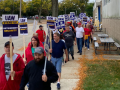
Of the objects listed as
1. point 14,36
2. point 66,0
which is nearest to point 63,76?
point 14,36

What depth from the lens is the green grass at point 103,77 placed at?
6.39m

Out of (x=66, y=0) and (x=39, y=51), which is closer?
(x=39, y=51)

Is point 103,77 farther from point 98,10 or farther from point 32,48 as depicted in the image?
point 98,10

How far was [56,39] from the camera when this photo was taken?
631cm

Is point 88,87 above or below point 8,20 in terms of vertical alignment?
below

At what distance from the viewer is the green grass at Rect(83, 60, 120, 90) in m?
6.39

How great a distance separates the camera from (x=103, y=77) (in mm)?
7312

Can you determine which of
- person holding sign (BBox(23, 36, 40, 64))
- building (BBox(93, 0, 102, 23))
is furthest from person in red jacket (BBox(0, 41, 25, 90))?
building (BBox(93, 0, 102, 23))

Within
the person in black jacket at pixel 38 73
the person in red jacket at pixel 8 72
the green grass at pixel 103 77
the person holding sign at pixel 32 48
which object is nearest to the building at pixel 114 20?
the green grass at pixel 103 77

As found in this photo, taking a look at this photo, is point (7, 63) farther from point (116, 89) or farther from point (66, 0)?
point (66, 0)

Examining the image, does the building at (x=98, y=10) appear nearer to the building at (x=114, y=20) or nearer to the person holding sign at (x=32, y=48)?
the building at (x=114, y=20)

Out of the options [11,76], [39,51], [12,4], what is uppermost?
[12,4]

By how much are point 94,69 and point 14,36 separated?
4.77 metres

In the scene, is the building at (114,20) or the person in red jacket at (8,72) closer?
the person in red jacket at (8,72)
